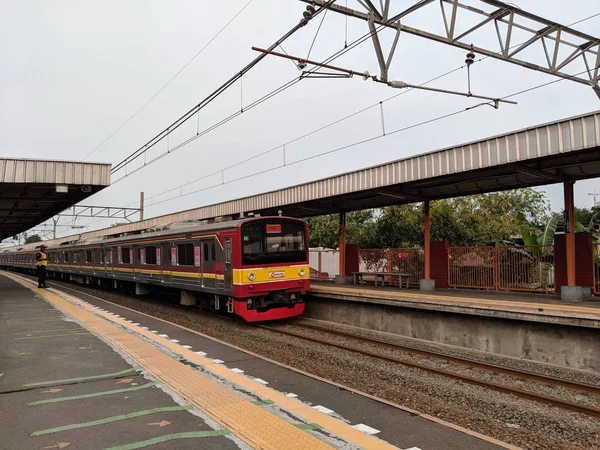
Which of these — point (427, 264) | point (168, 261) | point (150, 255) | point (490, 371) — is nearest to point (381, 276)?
point (427, 264)

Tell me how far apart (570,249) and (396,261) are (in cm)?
685

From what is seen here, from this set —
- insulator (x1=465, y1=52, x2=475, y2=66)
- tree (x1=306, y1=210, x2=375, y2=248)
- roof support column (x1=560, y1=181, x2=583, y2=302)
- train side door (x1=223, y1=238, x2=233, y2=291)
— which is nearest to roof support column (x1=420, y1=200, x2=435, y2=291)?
roof support column (x1=560, y1=181, x2=583, y2=302)

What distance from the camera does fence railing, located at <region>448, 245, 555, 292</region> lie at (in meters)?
13.6

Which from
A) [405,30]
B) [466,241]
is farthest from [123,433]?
[466,241]

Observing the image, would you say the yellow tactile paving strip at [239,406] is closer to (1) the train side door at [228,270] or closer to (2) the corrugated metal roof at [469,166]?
(1) the train side door at [228,270]

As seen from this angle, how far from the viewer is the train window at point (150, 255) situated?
16.6 meters

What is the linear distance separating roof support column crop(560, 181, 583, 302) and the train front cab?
6.86 meters

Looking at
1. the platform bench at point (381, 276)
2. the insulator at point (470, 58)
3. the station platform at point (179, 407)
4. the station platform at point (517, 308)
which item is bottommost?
the station platform at point (179, 407)

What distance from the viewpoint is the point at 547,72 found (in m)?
9.84

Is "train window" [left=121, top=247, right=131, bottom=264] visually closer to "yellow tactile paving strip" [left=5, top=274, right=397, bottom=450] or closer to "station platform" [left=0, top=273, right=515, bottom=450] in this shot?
"station platform" [left=0, top=273, right=515, bottom=450]

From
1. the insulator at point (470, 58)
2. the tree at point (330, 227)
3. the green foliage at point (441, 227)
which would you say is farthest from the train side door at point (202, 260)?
the tree at point (330, 227)

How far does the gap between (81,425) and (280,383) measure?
2749 mm

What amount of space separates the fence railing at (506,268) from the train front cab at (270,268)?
19.4 ft

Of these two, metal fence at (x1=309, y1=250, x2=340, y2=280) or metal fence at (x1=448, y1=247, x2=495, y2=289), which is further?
metal fence at (x1=309, y1=250, x2=340, y2=280)
